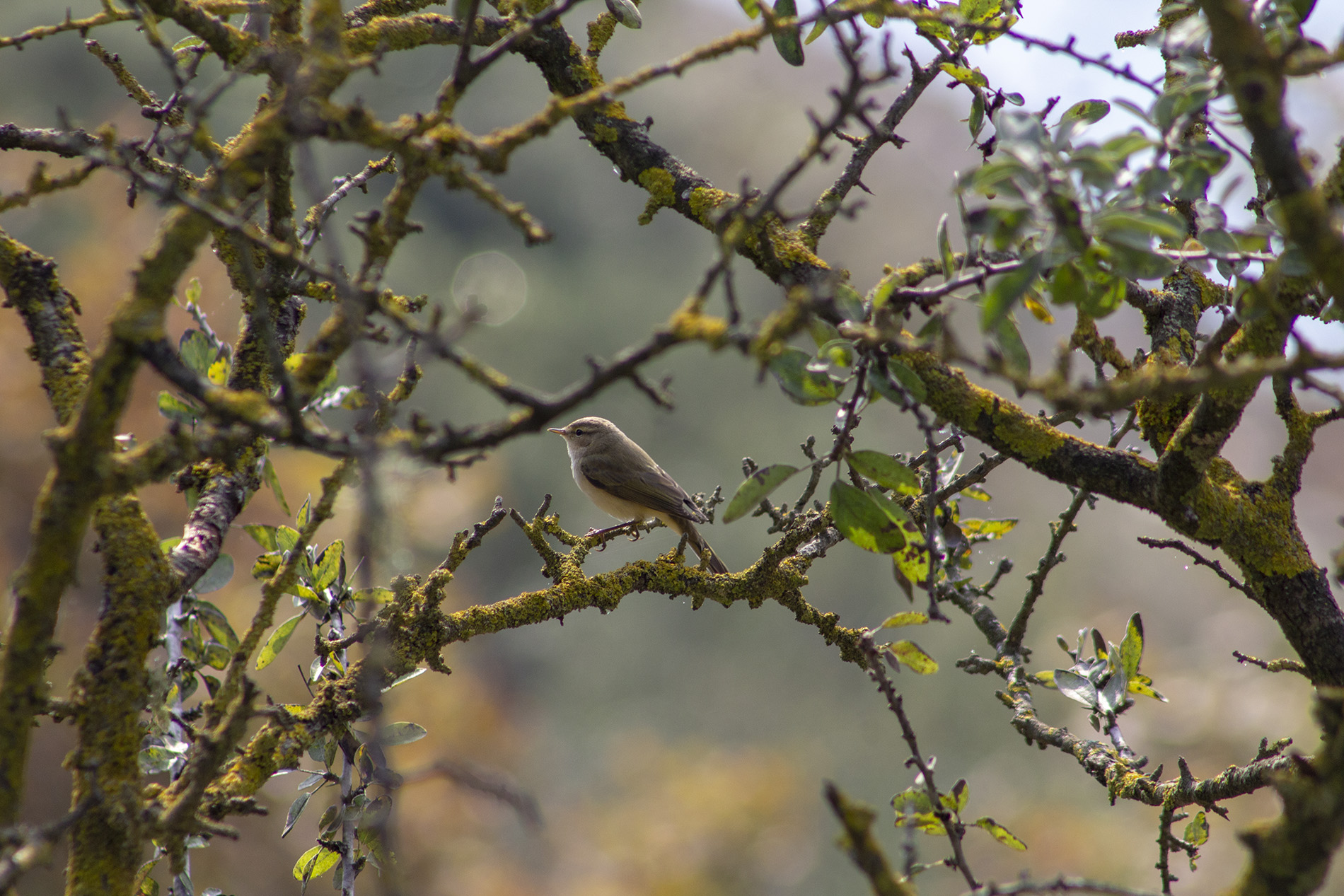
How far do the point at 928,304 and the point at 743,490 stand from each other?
490mm

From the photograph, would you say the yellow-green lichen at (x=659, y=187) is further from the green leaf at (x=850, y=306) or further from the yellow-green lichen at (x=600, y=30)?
the green leaf at (x=850, y=306)

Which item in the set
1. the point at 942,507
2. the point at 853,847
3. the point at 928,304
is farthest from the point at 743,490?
the point at 942,507

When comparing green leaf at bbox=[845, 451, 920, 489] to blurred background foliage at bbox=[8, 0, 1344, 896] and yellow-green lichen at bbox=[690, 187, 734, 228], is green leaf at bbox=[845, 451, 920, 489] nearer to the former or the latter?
yellow-green lichen at bbox=[690, 187, 734, 228]

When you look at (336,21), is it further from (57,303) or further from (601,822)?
(601,822)

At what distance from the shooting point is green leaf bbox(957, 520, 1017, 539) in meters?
2.75

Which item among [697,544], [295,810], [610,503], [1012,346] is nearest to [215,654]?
[295,810]

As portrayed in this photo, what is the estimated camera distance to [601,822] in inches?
803

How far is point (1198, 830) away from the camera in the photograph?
2156mm

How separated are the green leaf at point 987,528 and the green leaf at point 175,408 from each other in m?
2.16

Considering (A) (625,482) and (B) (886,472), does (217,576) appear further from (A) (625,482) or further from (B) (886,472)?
(A) (625,482)

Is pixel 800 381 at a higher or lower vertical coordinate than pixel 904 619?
higher

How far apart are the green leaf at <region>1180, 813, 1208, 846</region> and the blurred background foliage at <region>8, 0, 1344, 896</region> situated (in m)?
7.96

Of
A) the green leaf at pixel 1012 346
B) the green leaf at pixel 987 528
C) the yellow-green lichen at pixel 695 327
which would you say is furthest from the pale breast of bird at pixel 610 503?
Answer: the yellow-green lichen at pixel 695 327

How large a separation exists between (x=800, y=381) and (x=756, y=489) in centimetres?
21
